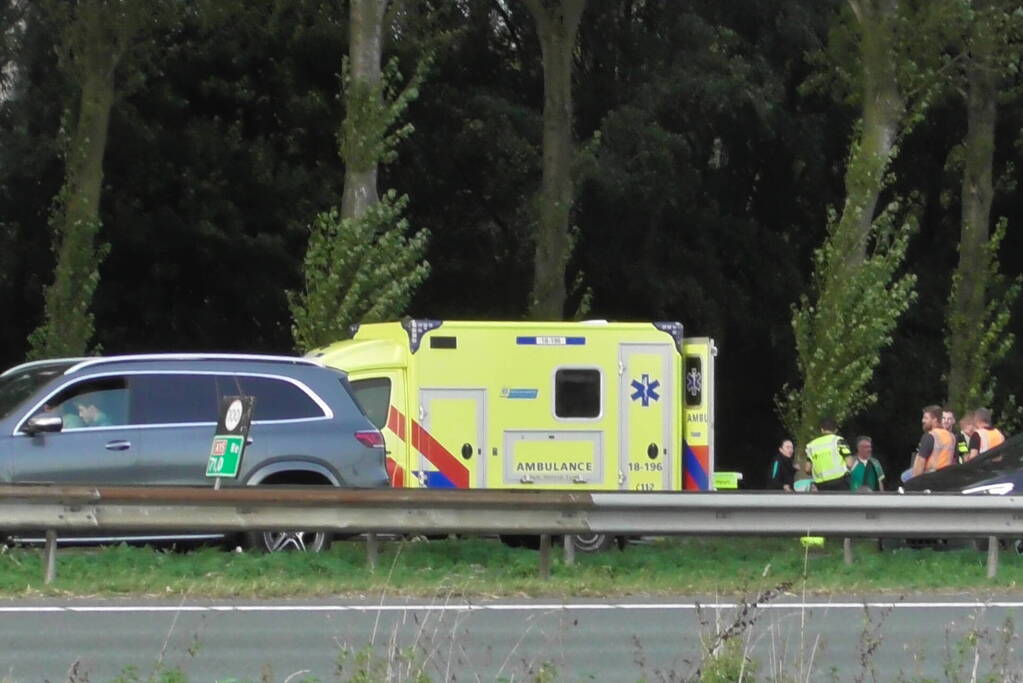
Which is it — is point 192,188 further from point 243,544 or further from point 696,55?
point 243,544

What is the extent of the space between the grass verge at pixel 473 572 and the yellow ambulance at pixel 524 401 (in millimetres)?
2997

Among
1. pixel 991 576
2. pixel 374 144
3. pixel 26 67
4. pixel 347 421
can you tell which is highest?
pixel 26 67

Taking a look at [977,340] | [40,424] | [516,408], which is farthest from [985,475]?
[977,340]

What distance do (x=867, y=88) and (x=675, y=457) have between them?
9.86 m

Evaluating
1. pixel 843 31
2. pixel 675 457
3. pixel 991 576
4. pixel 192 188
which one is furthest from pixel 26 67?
pixel 991 576

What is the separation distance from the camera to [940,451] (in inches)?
777

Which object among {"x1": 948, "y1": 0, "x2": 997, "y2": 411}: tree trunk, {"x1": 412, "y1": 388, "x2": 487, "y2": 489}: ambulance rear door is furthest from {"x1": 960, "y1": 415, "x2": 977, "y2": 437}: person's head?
{"x1": 948, "y1": 0, "x2": 997, "y2": 411}: tree trunk

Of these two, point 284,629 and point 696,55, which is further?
point 696,55

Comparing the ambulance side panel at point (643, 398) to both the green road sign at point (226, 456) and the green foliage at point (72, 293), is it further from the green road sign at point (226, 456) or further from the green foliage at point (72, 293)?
the green foliage at point (72, 293)

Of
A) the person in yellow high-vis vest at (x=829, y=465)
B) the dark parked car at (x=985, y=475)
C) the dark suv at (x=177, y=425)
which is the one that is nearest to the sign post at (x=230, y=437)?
the dark suv at (x=177, y=425)

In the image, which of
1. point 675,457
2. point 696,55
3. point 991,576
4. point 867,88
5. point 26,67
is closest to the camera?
point 991,576

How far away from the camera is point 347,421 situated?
51.8 feet

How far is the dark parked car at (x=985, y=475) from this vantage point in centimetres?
1692

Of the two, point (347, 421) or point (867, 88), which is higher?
point (867, 88)
